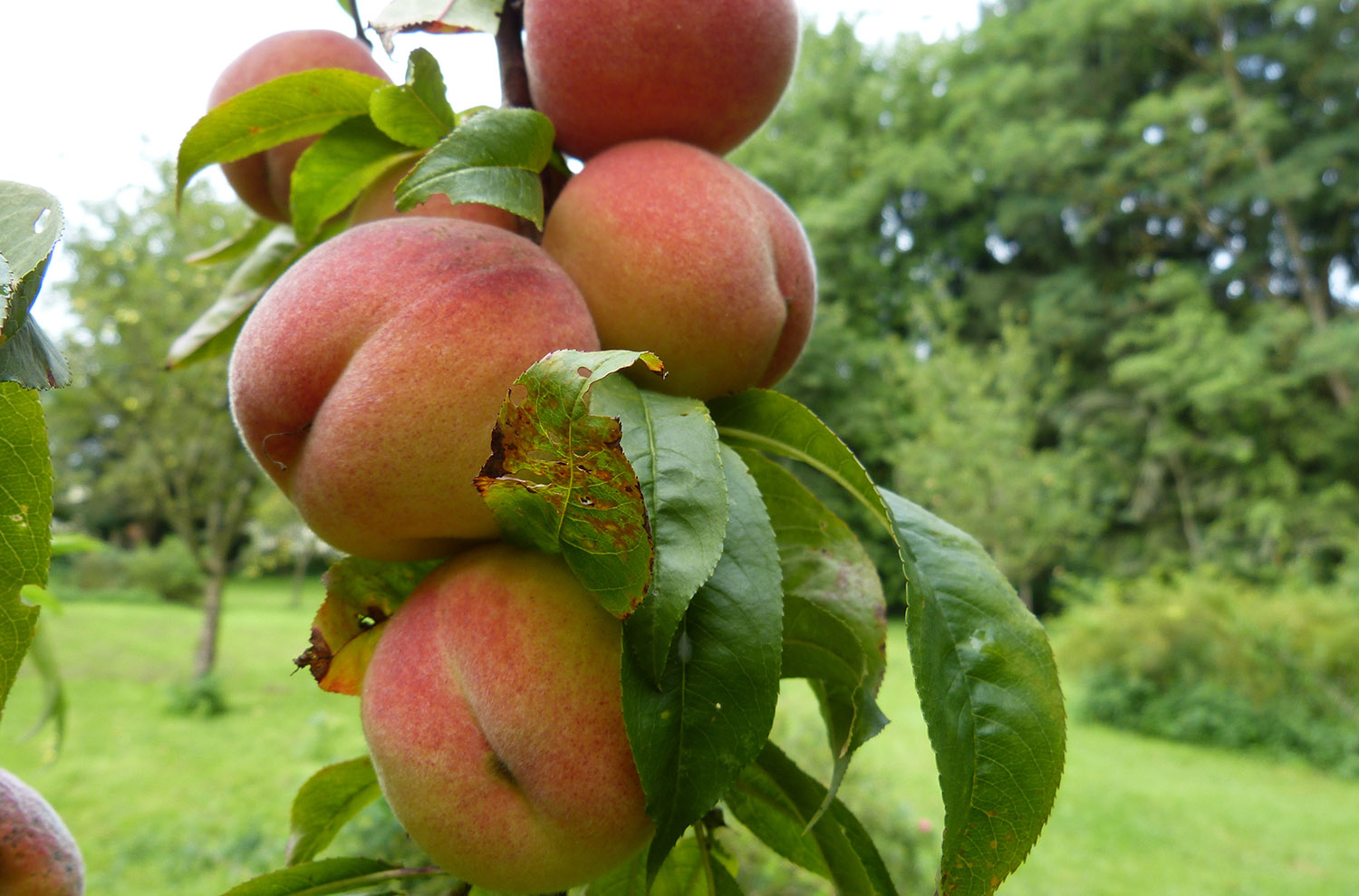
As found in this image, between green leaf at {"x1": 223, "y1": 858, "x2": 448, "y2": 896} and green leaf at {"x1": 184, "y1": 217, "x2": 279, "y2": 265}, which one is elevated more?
green leaf at {"x1": 184, "y1": 217, "x2": 279, "y2": 265}

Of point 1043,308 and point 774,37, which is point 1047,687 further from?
point 1043,308

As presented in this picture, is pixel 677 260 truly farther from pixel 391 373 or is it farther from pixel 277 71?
pixel 277 71

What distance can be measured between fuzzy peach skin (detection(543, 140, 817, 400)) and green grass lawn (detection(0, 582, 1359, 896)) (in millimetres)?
2992

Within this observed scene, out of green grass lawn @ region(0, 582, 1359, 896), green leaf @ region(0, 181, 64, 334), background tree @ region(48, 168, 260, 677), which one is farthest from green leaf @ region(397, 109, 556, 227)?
background tree @ region(48, 168, 260, 677)

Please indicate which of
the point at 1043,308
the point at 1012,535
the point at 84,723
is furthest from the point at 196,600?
the point at 1043,308

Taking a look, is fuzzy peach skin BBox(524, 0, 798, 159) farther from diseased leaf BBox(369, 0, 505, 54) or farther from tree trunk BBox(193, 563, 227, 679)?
tree trunk BBox(193, 563, 227, 679)

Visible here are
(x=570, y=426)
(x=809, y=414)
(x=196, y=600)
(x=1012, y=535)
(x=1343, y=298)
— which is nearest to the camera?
(x=570, y=426)

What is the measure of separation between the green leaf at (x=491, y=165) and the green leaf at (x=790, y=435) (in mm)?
162

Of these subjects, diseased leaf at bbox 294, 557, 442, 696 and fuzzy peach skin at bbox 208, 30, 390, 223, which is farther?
fuzzy peach skin at bbox 208, 30, 390, 223

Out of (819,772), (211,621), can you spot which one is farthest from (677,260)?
(211,621)

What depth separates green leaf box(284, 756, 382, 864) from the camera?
2.12 feet

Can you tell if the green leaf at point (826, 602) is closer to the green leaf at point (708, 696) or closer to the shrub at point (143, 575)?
the green leaf at point (708, 696)

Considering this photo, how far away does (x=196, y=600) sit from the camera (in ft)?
53.9

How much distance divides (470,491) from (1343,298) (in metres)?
18.8
